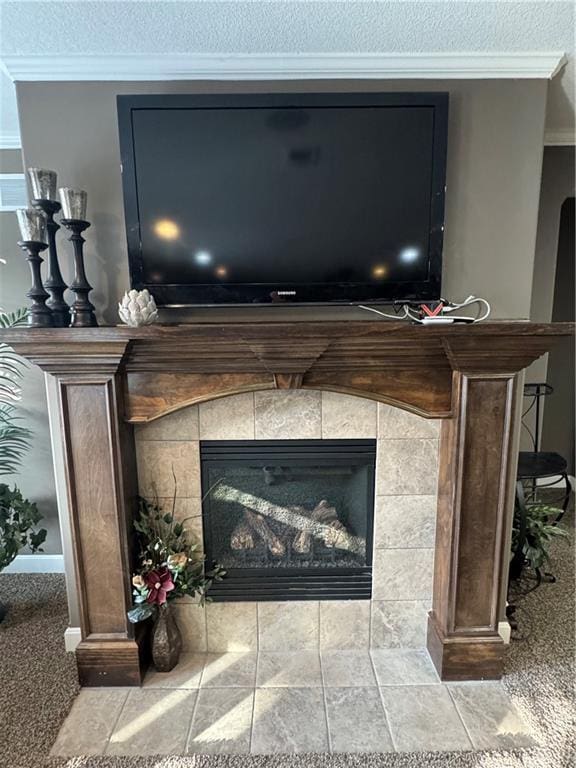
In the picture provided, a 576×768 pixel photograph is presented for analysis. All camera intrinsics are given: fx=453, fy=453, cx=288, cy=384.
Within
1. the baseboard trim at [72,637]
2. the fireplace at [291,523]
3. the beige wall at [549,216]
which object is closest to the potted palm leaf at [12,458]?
the baseboard trim at [72,637]

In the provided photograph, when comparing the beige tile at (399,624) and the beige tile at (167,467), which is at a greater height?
the beige tile at (167,467)

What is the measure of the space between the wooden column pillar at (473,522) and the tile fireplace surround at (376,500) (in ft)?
0.34

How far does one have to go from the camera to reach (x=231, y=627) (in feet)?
6.23

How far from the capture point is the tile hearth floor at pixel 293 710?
149 cm

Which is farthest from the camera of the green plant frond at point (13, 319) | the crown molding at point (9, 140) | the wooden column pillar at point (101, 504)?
the crown molding at point (9, 140)

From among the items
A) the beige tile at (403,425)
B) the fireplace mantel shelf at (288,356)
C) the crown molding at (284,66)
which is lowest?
the beige tile at (403,425)

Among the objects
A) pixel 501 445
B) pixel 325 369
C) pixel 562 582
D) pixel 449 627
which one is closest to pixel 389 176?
pixel 325 369

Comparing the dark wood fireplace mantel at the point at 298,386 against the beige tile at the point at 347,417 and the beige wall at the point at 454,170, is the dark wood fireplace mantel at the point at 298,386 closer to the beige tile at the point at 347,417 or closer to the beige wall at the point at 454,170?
the beige tile at the point at 347,417

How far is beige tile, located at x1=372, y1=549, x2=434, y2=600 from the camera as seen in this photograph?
1864 millimetres

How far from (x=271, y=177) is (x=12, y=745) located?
211cm

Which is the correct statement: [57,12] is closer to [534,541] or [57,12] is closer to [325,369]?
[325,369]

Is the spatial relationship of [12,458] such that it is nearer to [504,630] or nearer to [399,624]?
[399,624]

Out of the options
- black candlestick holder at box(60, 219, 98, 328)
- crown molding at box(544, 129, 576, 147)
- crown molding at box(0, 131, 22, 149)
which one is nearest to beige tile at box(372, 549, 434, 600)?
black candlestick holder at box(60, 219, 98, 328)

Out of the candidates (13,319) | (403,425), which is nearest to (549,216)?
(403,425)
